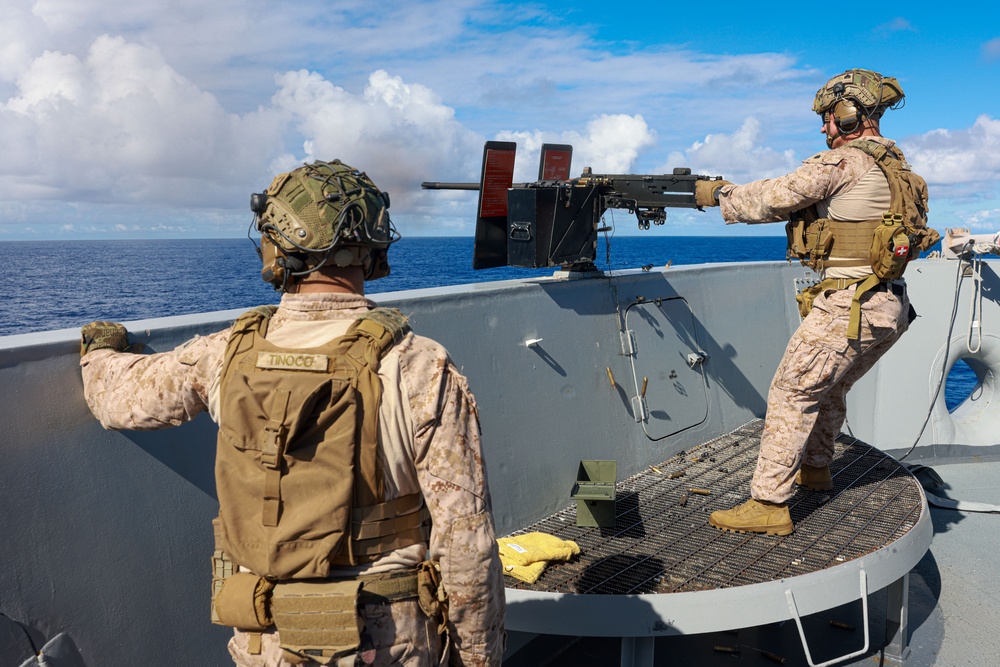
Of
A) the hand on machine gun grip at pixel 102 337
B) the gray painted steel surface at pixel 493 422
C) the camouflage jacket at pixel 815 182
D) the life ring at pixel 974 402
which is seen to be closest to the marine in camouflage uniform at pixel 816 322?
the camouflage jacket at pixel 815 182

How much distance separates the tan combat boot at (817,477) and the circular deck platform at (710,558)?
0.06 m

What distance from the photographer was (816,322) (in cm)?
429

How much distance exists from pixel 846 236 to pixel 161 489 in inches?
133

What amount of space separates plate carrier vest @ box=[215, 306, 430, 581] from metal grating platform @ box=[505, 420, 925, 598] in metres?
1.63

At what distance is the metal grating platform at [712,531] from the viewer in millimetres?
3572

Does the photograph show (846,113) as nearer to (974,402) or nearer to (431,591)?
(431,591)

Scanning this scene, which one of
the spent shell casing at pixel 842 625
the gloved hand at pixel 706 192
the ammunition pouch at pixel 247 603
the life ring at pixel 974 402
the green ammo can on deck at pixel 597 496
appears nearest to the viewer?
the ammunition pouch at pixel 247 603

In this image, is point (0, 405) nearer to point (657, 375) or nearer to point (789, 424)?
point (789, 424)

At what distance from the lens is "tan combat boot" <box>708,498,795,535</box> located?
13.5ft

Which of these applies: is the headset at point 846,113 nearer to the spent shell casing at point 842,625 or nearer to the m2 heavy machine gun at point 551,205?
the m2 heavy machine gun at point 551,205

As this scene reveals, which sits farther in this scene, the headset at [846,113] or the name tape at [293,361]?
the headset at [846,113]

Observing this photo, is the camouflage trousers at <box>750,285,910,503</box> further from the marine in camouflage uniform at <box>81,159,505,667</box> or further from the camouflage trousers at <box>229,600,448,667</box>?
the camouflage trousers at <box>229,600,448,667</box>

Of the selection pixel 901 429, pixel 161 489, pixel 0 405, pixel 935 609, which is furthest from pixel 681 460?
pixel 0 405

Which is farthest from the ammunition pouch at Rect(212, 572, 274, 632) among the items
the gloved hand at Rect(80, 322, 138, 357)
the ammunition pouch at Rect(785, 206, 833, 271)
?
the ammunition pouch at Rect(785, 206, 833, 271)
